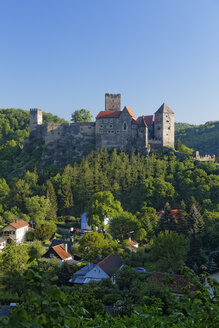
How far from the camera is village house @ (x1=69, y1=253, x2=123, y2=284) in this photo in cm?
3325

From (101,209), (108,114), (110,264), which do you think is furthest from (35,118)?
(110,264)

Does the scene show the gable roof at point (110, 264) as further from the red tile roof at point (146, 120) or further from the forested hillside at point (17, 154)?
the forested hillside at point (17, 154)

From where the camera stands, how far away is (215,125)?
142000 millimetres

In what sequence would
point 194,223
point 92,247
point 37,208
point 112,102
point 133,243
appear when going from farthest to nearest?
1. point 112,102
2. point 37,208
3. point 133,243
4. point 194,223
5. point 92,247

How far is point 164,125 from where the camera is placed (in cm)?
6850

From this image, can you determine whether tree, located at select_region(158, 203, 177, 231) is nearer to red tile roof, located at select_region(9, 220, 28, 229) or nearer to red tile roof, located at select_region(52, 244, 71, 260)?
red tile roof, located at select_region(52, 244, 71, 260)

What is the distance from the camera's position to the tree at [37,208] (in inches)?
2239

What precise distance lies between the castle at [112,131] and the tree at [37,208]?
1998cm

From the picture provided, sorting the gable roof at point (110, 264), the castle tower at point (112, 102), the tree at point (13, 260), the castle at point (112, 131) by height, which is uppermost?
the castle tower at point (112, 102)

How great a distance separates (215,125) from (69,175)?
93.1 meters

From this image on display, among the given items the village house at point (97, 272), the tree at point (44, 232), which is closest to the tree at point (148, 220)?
the village house at point (97, 272)

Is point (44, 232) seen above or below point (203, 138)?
below

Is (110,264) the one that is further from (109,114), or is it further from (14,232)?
(109,114)

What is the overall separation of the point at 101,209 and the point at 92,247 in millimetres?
11753
